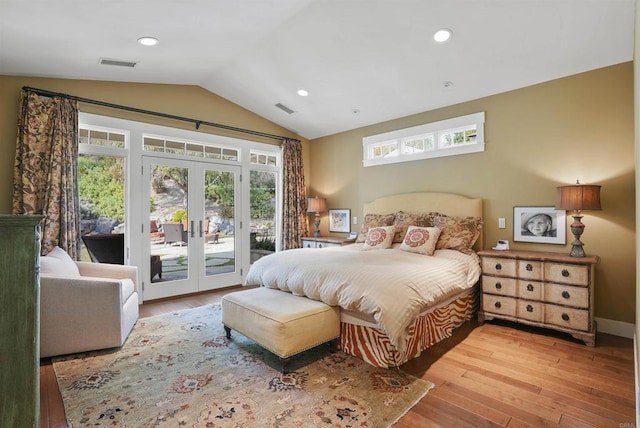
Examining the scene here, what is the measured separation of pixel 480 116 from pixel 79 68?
4.71 m

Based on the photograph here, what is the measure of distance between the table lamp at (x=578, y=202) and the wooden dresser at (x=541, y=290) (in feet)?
0.48

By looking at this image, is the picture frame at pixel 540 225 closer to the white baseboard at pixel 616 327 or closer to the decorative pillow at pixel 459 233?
the decorative pillow at pixel 459 233

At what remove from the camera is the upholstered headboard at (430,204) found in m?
4.01

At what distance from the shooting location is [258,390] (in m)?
2.21

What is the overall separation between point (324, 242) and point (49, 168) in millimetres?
3696

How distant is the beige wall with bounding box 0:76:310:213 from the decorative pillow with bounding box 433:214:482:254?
11.2 feet

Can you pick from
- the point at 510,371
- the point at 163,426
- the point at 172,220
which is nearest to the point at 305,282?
the point at 163,426

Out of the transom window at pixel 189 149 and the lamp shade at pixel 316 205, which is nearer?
the transom window at pixel 189 149

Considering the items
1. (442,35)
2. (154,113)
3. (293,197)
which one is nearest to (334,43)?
(442,35)

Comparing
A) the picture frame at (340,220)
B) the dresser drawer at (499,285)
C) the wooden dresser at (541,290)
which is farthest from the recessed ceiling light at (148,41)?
the dresser drawer at (499,285)

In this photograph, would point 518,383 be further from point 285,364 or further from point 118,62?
point 118,62

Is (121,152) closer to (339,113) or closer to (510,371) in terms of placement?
(339,113)

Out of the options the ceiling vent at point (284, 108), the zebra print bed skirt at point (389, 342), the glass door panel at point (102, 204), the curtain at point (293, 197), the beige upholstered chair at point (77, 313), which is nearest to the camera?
the zebra print bed skirt at point (389, 342)

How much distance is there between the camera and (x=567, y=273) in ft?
9.79
